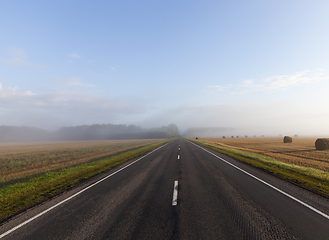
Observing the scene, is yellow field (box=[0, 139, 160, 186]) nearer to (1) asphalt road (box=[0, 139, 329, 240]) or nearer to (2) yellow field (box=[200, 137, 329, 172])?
(1) asphalt road (box=[0, 139, 329, 240])

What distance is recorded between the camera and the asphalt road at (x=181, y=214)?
3896mm

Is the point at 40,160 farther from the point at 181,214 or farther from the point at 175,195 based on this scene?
the point at 181,214

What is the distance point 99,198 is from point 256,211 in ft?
19.1

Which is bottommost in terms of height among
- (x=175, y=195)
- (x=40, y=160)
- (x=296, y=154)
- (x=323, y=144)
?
(x=40, y=160)

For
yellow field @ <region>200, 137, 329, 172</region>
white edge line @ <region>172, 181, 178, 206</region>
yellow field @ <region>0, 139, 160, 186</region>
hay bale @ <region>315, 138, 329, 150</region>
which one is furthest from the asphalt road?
hay bale @ <region>315, 138, 329, 150</region>

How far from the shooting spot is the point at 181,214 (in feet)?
15.6

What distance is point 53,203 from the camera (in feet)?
19.7

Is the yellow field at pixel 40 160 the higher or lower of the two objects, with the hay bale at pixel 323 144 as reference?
lower

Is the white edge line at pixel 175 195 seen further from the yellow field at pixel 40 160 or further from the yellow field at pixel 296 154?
the yellow field at pixel 296 154

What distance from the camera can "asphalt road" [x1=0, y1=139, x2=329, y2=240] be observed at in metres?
3.90

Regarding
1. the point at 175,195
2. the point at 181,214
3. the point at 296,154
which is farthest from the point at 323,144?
the point at 181,214

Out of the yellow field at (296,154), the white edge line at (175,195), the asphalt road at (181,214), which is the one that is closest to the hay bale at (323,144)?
the yellow field at (296,154)

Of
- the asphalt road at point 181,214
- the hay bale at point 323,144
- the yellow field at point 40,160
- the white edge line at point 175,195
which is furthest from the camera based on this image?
the hay bale at point 323,144

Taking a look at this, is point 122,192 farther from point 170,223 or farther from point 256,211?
point 256,211
